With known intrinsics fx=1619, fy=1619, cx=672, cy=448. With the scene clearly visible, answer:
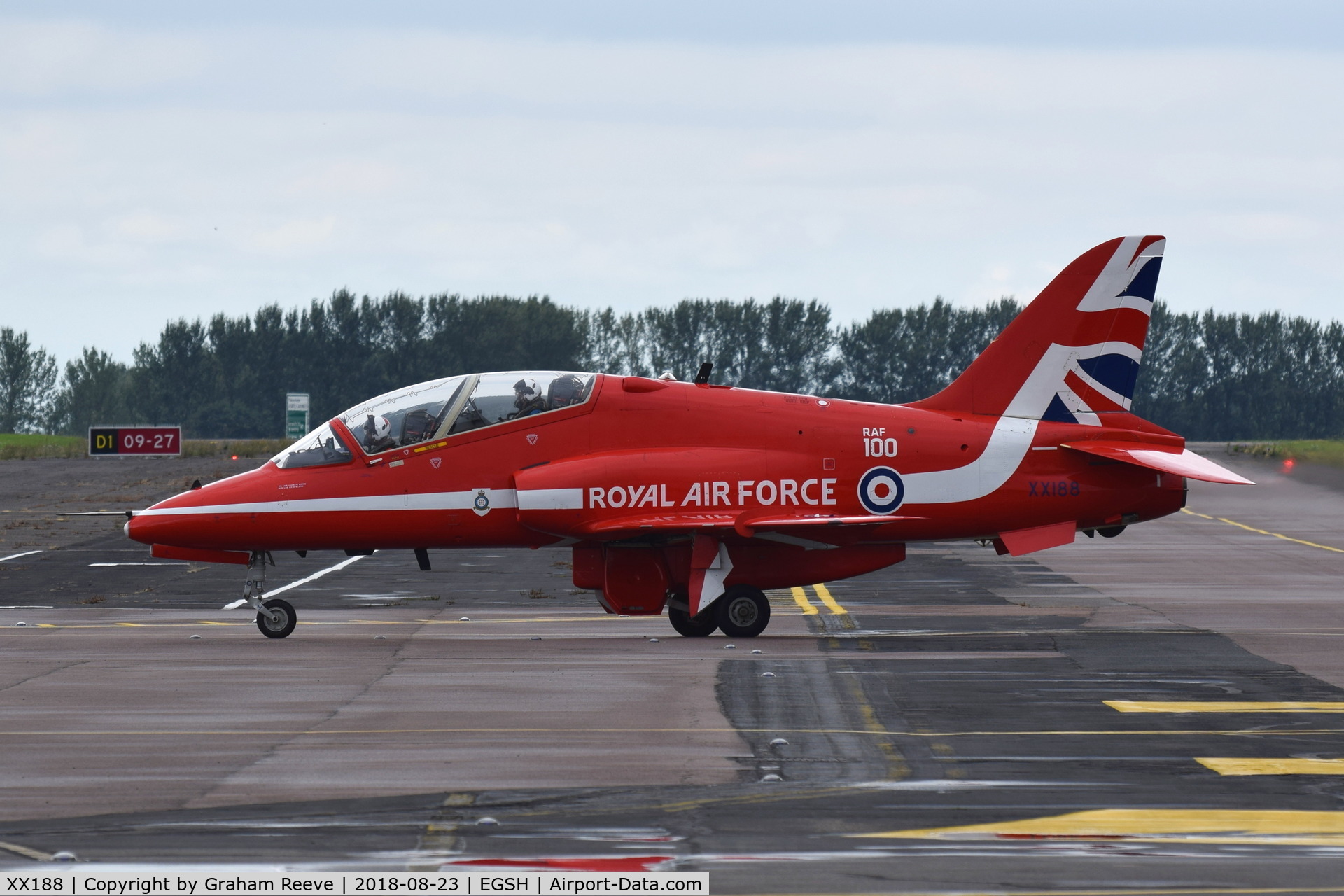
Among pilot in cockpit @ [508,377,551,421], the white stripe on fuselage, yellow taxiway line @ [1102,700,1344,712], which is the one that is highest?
pilot in cockpit @ [508,377,551,421]

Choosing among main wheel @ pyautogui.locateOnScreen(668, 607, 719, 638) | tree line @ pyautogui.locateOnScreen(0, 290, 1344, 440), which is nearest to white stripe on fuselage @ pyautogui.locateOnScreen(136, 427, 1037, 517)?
main wheel @ pyautogui.locateOnScreen(668, 607, 719, 638)

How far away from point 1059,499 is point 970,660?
4.20 m

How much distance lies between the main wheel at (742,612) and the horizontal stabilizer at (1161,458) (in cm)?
431

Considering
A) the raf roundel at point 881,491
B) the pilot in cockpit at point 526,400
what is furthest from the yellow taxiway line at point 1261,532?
the pilot in cockpit at point 526,400

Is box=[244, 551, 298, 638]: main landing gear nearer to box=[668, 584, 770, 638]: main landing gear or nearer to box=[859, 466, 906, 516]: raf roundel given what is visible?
box=[668, 584, 770, 638]: main landing gear

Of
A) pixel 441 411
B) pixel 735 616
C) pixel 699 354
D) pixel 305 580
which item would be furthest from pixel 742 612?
pixel 699 354

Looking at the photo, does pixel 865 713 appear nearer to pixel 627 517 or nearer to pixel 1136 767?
pixel 1136 767

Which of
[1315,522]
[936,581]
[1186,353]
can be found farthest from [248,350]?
[936,581]

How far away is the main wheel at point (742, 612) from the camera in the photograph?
18.9 metres

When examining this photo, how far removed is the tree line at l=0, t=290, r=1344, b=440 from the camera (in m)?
139

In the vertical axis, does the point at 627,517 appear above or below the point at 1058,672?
above

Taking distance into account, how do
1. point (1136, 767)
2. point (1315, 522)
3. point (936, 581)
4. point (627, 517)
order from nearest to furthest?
point (1136, 767) → point (627, 517) → point (936, 581) → point (1315, 522)

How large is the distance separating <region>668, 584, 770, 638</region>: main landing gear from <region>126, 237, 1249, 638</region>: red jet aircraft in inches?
0.9

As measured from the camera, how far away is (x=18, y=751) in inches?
430
